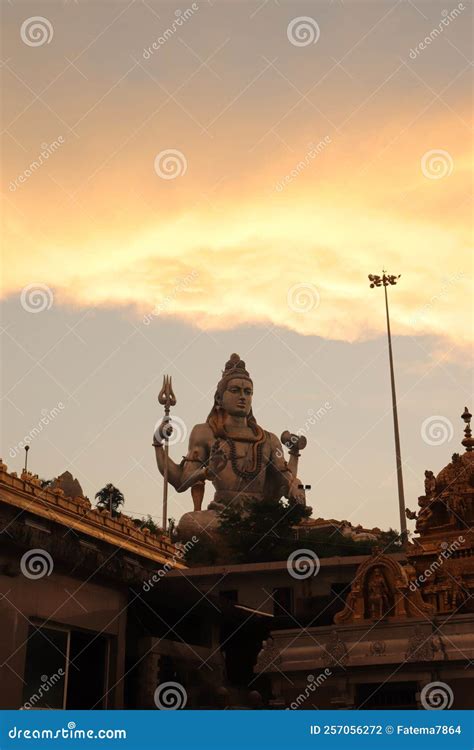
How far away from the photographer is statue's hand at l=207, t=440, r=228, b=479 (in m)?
65.7

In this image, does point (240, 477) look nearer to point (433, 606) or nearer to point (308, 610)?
point (308, 610)

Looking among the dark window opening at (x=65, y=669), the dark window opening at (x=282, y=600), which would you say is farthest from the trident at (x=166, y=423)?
the dark window opening at (x=65, y=669)

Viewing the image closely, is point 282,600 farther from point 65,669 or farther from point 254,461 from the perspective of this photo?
point 254,461

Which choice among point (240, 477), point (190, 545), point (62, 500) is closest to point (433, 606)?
point (62, 500)

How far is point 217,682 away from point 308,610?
6.42m

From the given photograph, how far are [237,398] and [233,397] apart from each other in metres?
0.29

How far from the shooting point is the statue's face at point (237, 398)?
66.6m

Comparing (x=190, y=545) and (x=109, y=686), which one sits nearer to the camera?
(x=109, y=686)

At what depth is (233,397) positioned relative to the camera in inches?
2635

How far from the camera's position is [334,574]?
36.4 m

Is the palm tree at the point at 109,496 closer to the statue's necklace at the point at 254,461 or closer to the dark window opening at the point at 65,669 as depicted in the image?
the statue's necklace at the point at 254,461

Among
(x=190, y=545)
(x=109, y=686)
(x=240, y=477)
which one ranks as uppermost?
(x=240, y=477)

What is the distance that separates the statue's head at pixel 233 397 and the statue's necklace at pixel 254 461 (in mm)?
1136

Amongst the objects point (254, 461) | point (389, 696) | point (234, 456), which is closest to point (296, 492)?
point (254, 461)
